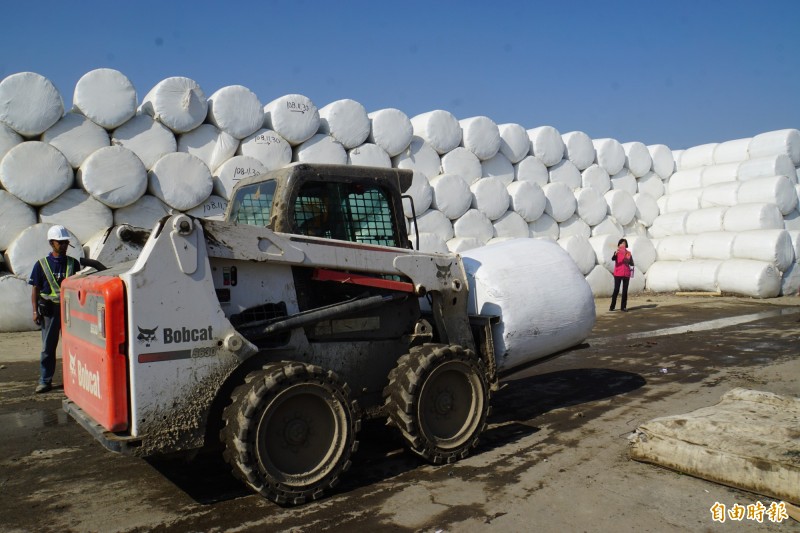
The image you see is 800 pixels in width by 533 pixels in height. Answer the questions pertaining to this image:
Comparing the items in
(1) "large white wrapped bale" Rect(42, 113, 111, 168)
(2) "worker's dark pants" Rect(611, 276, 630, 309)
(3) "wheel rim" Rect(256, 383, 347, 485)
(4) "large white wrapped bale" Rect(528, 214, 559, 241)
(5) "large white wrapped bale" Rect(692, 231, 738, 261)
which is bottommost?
(3) "wheel rim" Rect(256, 383, 347, 485)

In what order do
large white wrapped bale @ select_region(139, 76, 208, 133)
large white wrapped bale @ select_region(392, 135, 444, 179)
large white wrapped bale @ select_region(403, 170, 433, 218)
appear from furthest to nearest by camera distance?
large white wrapped bale @ select_region(392, 135, 444, 179) → large white wrapped bale @ select_region(403, 170, 433, 218) → large white wrapped bale @ select_region(139, 76, 208, 133)

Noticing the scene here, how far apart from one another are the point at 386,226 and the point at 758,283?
12223 mm

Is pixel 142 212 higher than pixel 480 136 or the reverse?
the reverse

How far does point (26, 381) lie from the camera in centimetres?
681

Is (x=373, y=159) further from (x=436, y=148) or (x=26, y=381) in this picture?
(x=26, y=381)

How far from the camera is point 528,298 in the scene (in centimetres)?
489

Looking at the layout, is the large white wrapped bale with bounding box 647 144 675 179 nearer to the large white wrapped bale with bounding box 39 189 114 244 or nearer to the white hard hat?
the large white wrapped bale with bounding box 39 189 114 244

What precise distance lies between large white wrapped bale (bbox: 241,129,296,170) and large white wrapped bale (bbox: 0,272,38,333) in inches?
143

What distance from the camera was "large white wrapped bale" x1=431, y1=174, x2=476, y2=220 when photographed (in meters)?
12.1

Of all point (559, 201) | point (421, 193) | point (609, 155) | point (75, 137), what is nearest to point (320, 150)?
point (421, 193)

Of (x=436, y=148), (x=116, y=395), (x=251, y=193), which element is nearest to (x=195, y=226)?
(x=116, y=395)

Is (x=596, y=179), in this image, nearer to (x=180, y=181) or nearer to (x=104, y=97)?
(x=180, y=181)

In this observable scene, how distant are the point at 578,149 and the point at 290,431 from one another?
43.8 ft

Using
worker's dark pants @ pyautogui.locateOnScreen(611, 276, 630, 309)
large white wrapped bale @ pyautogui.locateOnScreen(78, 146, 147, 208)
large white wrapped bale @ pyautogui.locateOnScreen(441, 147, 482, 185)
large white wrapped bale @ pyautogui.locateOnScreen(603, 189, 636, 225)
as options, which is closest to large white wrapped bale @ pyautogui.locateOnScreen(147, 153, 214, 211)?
large white wrapped bale @ pyautogui.locateOnScreen(78, 146, 147, 208)
